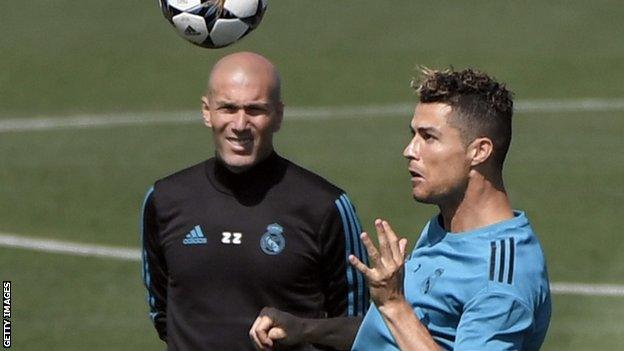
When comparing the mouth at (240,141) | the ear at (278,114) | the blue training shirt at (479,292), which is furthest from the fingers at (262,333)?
the ear at (278,114)

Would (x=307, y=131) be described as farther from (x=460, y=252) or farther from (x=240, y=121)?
(x=460, y=252)

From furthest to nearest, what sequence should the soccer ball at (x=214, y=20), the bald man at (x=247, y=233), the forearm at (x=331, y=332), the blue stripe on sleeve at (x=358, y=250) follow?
1. the soccer ball at (x=214, y=20)
2. the blue stripe on sleeve at (x=358, y=250)
3. the bald man at (x=247, y=233)
4. the forearm at (x=331, y=332)

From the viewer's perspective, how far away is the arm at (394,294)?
6461 millimetres

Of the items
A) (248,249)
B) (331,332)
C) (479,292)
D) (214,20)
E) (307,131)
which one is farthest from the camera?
(307,131)

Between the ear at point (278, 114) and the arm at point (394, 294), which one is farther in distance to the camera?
the ear at point (278, 114)

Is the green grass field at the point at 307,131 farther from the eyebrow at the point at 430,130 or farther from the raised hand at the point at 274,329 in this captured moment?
the eyebrow at the point at 430,130

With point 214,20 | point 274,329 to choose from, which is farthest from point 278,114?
point 214,20

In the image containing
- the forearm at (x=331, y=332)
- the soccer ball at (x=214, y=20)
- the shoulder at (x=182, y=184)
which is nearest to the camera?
the forearm at (x=331, y=332)

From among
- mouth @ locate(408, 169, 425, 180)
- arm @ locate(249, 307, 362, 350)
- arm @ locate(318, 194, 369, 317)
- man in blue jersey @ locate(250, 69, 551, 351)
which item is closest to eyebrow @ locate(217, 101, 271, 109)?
arm @ locate(318, 194, 369, 317)

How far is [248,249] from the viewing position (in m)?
8.11

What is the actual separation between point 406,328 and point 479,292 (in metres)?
0.34

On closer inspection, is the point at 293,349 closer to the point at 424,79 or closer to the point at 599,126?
the point at 424,79

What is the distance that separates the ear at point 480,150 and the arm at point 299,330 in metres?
1.26

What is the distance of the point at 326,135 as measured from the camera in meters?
19.0
